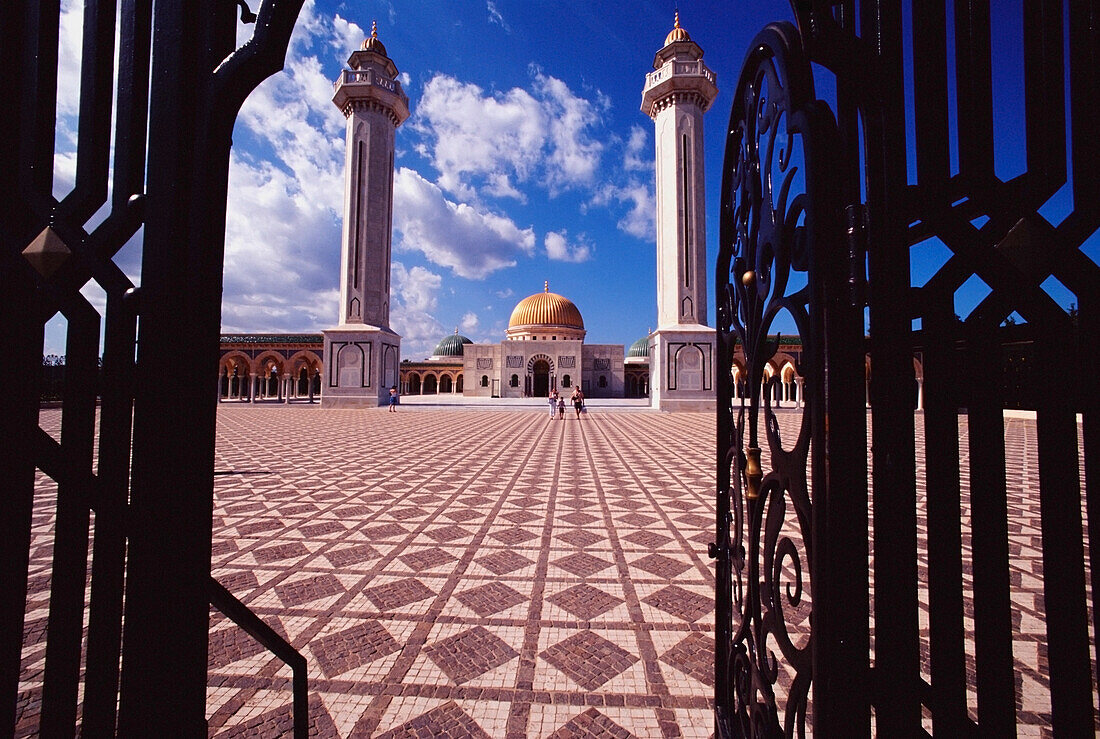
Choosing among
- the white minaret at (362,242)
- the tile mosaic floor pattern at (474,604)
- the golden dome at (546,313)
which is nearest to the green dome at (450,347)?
the golden dome at (546,313)

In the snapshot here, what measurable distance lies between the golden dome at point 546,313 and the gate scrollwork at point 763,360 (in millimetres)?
30961

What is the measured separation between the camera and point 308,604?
2.45 meters

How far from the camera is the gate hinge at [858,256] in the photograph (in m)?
0.87

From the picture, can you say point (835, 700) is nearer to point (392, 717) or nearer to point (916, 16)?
point (916, 16)

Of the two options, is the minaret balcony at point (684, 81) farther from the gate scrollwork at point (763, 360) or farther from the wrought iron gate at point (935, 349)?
the wrought iron gate at point (935, 349)

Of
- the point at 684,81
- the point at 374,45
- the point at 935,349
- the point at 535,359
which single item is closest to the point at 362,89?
the point at 374,45

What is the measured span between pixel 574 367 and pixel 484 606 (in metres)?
27.5

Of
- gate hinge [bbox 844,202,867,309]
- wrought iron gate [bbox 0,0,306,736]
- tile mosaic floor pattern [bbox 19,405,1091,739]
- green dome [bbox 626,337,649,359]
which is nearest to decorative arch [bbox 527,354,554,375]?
green dome [bbox 626,337,649,359]

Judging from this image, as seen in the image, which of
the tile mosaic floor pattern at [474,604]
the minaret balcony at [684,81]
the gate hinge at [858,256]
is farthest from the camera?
the minaret balcony at [684,81]

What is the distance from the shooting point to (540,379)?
102 ft

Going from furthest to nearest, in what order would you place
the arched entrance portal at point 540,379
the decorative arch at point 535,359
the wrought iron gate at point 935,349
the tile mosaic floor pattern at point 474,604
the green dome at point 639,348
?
1. the green dome at point 639,348
2. the arched entrance portal at point 540,379
3. the decorative arch at point 535,359
4. the tile mosaic floor pattern at point 474,604
5. the wrought iron gate at point 935,349

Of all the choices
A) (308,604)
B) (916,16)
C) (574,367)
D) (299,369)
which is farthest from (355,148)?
(916,16)

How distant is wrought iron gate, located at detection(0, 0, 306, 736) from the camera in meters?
0.90

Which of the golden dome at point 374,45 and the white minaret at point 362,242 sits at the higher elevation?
the golden dome at point 374,45
